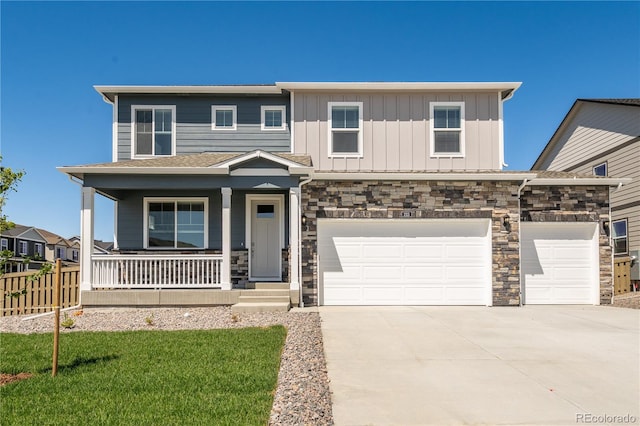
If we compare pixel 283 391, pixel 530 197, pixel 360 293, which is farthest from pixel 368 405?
pixel 530 197

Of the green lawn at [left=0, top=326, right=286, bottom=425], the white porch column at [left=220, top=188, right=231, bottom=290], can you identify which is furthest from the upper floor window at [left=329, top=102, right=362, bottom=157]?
the green lawn at [left=0, top=326, right=286, bottom=425]

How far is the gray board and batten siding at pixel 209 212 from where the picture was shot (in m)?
11.9

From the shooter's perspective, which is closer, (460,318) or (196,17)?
(460,318)

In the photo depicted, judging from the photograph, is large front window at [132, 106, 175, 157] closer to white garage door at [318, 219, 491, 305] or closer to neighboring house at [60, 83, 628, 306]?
neighboring house at [60, 83, 628, 306]

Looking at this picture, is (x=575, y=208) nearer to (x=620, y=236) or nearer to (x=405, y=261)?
(x=405, y=261)

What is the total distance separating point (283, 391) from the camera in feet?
14.3

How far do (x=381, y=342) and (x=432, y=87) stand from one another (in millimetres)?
7839

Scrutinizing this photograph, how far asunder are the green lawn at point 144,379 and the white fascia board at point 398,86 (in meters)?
7.23

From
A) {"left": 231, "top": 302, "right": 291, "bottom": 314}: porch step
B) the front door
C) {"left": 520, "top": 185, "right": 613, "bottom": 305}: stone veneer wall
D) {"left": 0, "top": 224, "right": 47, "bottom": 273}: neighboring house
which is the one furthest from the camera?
{"left": 0, "top": 224, "right": 47, "bottom": 273}: neighboring house

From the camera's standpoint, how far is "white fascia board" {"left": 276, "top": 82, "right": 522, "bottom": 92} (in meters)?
11.9

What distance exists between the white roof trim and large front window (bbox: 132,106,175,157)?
479cm

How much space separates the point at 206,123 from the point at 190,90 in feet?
3.27

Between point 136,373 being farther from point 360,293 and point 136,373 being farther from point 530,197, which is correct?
point 530,197

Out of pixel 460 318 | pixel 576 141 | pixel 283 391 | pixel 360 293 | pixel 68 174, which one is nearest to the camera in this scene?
pixel 283 391
